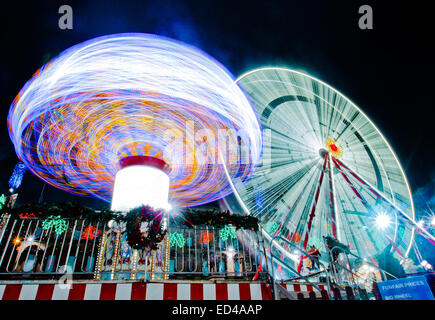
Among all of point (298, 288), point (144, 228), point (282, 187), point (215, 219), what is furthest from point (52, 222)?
point (282, 187)

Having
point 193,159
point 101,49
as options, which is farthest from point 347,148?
point 101,49

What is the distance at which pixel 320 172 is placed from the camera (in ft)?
38.8

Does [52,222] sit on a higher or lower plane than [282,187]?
lower

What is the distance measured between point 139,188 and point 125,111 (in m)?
2.41

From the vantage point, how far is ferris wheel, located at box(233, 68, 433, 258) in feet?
33.6

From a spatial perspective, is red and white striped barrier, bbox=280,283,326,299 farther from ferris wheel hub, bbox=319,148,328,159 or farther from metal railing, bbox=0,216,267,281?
Answer: ferris wheel hub, bbox=319,148,328,159

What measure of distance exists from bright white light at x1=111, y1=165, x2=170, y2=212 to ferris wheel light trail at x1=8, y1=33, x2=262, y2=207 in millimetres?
913

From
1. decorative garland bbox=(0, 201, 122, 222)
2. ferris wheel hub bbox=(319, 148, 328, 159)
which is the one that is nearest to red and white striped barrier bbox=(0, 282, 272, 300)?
decorative garland bbox=(0, 201, 122, 222)

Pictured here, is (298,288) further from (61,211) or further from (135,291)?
(61,211)

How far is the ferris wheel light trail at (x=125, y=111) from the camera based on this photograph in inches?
285

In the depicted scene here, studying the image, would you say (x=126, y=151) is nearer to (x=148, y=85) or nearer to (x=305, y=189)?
(x=148, y=85)

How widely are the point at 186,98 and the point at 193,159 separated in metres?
2.87

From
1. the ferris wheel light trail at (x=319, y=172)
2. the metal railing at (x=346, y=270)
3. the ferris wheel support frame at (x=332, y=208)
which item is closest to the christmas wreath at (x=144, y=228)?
the metal railing at (x=346, y=270)

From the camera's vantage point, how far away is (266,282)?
4.67m
